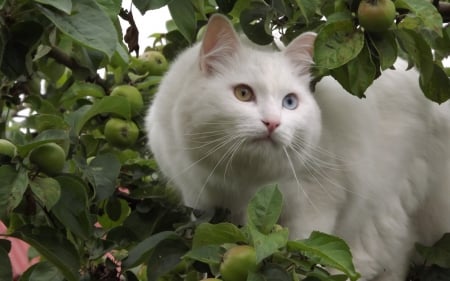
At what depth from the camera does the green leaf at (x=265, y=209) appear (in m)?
1.77

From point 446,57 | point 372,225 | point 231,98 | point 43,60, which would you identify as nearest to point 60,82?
point 43,60

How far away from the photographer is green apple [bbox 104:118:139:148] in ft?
8.38

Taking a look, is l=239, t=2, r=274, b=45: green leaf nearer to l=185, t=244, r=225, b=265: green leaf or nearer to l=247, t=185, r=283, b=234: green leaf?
l=247, t=185, r=283, b=234: green leaf

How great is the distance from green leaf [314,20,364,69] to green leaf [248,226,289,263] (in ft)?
1.33

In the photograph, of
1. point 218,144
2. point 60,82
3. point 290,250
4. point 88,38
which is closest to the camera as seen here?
point 88,38

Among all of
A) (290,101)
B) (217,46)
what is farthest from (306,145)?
(217,46)

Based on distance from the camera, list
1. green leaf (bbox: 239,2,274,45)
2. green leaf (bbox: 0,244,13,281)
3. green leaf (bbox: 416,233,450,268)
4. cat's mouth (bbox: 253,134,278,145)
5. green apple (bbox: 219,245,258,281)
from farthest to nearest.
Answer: green leaf (bbox: 416,233,450,268), cat's mouth (bbox: 253,134,278,145), green leaf (bbox: 239,2,274,45), green leaf (bbox: 0,244,13,281), green apple (bbox: 219,245,258,281)

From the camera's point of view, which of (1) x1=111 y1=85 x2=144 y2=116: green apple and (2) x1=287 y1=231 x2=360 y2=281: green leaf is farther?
(1) x1=111 y1=85 x2=144 y2=116: green apple

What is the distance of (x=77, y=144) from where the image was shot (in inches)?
88.0

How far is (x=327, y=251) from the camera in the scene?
5.71 ft

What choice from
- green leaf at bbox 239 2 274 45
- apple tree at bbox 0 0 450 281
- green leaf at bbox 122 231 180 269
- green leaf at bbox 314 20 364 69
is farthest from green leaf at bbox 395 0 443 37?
green leaf at bbox 122 231 180 269

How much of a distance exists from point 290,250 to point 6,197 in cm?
60

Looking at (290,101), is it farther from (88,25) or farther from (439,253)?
(88,25)

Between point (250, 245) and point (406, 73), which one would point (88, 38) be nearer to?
point (250, 245)
